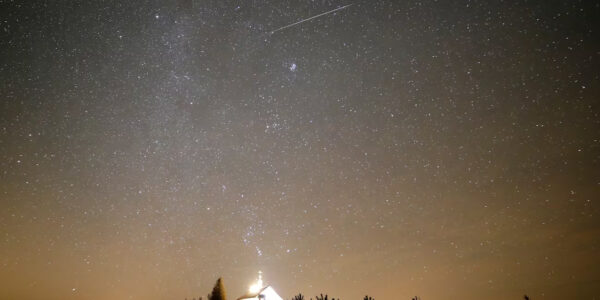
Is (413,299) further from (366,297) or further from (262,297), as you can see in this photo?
(262,297)

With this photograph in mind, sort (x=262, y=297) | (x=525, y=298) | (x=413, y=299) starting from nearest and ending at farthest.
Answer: (x=525, y=298) → (x=262, y=297) → (x=413, y=299)

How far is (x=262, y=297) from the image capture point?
21.8m

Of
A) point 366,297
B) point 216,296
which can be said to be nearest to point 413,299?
point 366,297

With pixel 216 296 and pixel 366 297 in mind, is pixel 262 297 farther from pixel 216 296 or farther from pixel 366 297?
pixel 366 297

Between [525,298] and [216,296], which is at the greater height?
[216,296]

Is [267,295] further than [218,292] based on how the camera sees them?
Yes

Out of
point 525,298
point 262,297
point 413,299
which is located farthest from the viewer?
point 413,299

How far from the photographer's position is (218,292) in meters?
24.4

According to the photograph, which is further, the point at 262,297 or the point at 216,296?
the point at 216,296

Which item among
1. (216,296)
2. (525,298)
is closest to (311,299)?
(216,296)

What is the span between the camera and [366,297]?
20781mm

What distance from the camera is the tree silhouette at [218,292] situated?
79.5 feet

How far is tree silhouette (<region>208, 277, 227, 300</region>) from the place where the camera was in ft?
79.5

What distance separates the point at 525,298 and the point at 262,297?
541 inches
